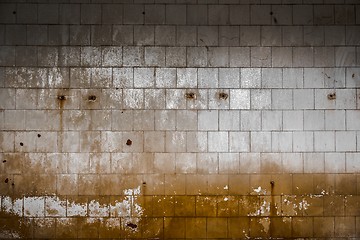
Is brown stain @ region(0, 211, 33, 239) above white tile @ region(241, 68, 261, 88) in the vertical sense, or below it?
below

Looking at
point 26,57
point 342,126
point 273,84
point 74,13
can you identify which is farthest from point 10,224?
point 342,126

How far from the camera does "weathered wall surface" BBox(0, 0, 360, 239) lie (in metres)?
4.25

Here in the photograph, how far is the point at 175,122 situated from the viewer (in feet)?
14.1

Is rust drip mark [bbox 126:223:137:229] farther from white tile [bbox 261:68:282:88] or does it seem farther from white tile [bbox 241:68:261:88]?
white tile [bbox 261:68:282:88]

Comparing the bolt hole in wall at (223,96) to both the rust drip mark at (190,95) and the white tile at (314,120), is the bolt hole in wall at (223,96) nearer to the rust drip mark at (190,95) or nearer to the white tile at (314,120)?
the rust drip mark at (190,95)

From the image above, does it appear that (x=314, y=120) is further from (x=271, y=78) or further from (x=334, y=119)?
(x=271, y=78)

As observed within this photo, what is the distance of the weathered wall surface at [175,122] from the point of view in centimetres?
425

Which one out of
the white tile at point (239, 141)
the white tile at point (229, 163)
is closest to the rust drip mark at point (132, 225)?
the white tile at point (229, 163)

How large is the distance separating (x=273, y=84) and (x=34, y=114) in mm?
2702

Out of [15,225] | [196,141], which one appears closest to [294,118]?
[196,141]

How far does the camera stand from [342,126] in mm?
4336

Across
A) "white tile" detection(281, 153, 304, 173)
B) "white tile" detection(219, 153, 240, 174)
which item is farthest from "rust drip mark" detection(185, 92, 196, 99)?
"white tile" detection(281, 153, 304, 173)

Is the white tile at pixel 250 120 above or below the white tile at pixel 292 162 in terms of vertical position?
above

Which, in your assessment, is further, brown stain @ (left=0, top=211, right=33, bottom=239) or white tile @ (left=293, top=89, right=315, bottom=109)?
white tile @ (left=293, top=89, right=315, bottom=109)
